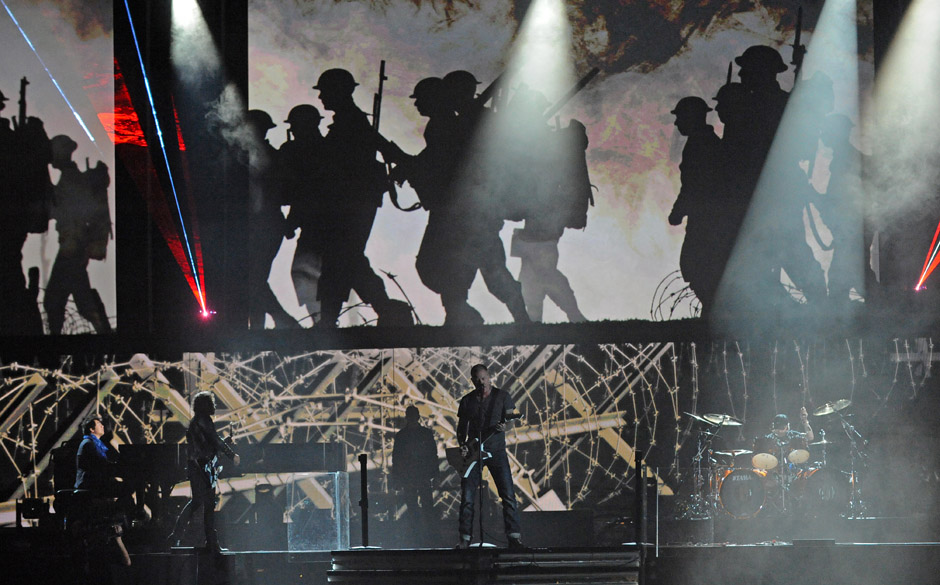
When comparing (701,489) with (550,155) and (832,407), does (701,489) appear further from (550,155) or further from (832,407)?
(550,155)

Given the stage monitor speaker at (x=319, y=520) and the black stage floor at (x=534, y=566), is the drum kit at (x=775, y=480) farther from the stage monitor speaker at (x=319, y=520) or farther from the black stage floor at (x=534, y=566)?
the stage monitor speaker at (x=319, y=520)

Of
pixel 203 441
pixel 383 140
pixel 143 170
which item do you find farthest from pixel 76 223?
pixel 203 441

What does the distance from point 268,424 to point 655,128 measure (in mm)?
4656

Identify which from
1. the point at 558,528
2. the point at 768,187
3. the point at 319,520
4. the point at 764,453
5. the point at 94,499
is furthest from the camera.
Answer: the point at 768,187

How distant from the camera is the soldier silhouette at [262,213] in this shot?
1015 centimetres

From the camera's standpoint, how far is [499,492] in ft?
23.9

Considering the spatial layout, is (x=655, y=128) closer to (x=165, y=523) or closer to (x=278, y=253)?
(x=278, y=253)

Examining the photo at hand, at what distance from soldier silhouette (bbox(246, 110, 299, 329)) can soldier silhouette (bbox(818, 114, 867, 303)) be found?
205 inches

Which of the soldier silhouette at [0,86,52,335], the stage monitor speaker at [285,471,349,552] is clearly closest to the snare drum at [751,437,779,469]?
the stage monitor speaker at [285,471,349,552]

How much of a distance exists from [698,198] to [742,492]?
9.80 feet

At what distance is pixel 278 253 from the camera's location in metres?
10.2

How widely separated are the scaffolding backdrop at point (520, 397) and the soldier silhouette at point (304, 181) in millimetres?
1057

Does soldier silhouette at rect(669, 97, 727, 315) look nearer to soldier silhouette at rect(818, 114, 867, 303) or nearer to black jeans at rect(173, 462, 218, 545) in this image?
soldier silhouette at rect(818, 114, 867, 303)

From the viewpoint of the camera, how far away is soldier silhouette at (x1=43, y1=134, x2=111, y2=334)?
33.2 feet
